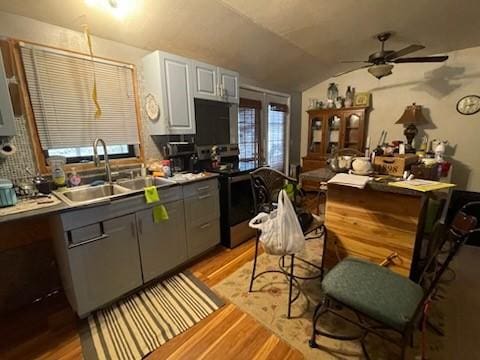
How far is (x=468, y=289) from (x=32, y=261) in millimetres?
3673

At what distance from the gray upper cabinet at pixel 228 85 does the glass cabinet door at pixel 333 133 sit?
2194 mm

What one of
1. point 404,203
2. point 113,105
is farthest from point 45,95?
point 404,203

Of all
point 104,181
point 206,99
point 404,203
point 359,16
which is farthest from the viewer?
point 206,99

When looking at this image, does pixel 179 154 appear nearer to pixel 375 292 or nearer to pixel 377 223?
pixel 377 223

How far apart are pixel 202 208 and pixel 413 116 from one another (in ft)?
11.2

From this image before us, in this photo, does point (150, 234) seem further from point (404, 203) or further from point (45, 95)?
point (404, 203)

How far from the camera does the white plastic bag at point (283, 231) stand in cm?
146

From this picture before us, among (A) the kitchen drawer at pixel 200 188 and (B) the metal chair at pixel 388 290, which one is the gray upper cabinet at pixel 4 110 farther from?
(B) the metal chair at pixel 388 290

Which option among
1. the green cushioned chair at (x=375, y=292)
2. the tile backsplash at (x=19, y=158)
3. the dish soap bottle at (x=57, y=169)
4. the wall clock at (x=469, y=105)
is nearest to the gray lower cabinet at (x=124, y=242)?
the dish soap bottle at (x=57, y=169)

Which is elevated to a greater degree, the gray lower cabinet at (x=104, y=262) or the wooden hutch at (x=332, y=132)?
the wooden hutch at (x=332, y=132)

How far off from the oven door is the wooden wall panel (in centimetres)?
107

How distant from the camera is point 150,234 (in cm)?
194

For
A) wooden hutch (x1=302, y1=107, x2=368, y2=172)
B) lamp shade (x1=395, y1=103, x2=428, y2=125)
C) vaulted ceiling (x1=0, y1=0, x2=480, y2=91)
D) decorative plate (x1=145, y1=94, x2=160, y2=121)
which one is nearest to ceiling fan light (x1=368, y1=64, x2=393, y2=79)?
vaulted ceiling (x1=0, y1=0, x2=480, y2=91)

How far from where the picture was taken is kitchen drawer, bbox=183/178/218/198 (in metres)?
2.20
